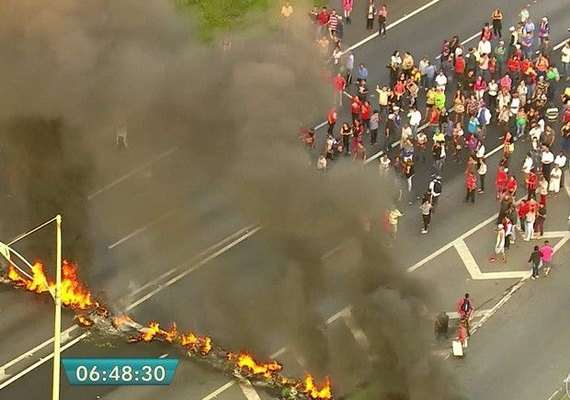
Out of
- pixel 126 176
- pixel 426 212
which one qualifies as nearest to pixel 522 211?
pixel 426 212

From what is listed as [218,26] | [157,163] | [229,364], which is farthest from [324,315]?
[218,26]

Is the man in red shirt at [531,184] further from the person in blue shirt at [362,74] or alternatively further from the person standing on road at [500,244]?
the person in blue shirt at [362,74]

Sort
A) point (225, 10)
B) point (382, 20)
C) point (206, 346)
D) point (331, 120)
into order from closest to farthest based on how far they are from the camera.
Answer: point (206, 346) → point (331, 120) → point (382, 20) → point (225, 10)

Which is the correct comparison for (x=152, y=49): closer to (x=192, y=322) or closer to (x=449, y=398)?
(x=192, y=322)

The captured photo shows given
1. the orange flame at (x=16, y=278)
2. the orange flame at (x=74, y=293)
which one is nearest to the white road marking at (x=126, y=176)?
the orange flame at (x=74, y=293)

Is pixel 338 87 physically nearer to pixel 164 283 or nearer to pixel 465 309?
pixel 164 283

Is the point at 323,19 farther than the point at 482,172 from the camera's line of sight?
Yes
